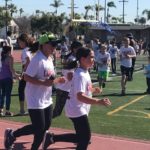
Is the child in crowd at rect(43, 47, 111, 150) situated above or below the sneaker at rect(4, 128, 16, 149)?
above

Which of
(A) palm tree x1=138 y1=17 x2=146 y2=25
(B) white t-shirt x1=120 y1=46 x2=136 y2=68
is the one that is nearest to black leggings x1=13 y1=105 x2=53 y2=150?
(B) white t-shirt x1=120 y1=46 x2=136 y2=68

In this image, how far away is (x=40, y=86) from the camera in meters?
6.65

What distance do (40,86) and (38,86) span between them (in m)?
0.03

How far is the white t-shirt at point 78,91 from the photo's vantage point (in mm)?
6195

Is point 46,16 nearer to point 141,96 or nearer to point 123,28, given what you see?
point 123,28

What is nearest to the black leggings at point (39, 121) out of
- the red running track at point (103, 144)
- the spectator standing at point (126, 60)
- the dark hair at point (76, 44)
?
the red running track at point (103, 144)

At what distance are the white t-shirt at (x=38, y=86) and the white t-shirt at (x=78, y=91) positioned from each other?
0.41 metres

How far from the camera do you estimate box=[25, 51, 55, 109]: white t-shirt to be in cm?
663

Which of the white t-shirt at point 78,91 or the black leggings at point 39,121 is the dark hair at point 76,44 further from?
→ the white t-shirt at point 78,91

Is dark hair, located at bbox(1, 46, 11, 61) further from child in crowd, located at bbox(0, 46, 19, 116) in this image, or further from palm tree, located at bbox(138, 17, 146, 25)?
palm tree, located at bbox(138, 17, 146, 25)

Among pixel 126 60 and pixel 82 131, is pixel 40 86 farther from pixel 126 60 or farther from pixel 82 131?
pixel 126 60

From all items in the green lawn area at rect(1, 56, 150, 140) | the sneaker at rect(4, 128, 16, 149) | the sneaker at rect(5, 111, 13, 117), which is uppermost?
the sneaker at rect(4, 128, 16, 149)

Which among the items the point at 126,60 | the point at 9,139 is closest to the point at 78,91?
the point at 9,139

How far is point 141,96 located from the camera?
1531 centimetres
